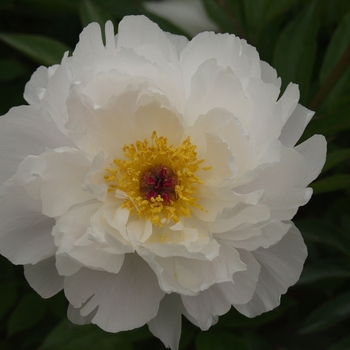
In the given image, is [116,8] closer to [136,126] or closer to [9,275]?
[136,126]

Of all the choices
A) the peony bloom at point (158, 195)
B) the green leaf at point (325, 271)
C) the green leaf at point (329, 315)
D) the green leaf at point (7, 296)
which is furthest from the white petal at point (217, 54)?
the green leaf at point (7, 296)

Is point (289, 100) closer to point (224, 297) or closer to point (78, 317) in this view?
point (224, 297)

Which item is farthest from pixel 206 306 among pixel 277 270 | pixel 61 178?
pixel 61 178

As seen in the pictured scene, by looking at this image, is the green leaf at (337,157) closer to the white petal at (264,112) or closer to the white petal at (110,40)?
the white petal at (264,112)

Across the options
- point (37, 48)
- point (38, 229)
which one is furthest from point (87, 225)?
point (37, 48)

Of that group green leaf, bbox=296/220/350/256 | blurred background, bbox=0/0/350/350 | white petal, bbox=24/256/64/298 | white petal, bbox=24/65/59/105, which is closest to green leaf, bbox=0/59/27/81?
blurred background, bbox=0/0/350/350

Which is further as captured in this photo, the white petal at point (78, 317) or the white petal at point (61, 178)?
the white petal at point (78, 317)
